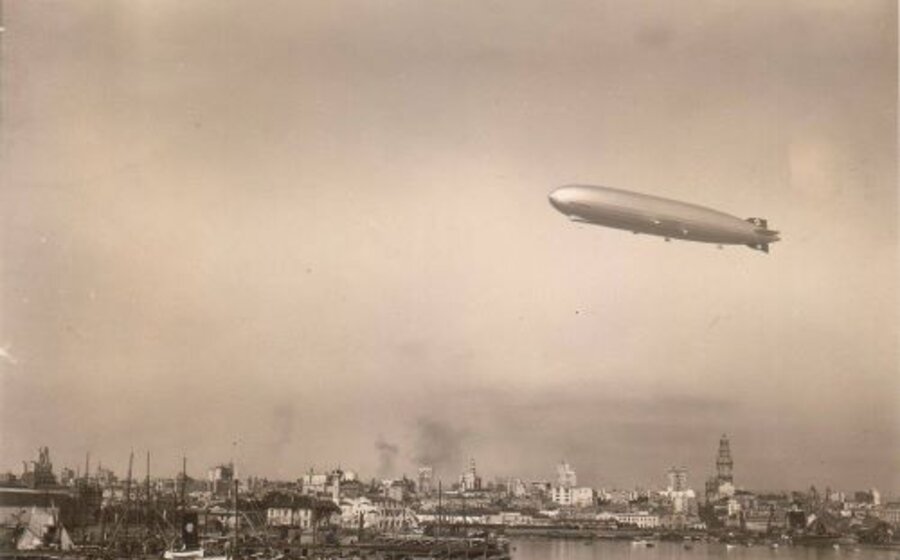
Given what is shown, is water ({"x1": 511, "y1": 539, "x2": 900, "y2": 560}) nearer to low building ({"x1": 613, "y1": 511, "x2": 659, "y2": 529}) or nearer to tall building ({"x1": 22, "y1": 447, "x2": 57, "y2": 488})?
low building ({"x1": 613, "y1": 511, "x2": 659, "y2": 529})

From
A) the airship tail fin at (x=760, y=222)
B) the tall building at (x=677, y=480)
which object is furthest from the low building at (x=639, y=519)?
the airship tail fin at (x=760, y=222)

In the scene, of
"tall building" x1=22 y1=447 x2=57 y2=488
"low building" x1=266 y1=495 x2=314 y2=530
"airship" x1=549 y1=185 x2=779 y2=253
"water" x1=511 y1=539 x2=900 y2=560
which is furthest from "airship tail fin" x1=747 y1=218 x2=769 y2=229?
"low building" x1=266 y1=495 x2=314 y2=530

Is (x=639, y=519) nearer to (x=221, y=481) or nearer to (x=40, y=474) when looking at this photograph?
(x=221, y=481)

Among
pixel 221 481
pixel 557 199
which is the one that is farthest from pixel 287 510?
pixel 557 199

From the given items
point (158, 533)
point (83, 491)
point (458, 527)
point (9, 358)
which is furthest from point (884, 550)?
point (9, 358)

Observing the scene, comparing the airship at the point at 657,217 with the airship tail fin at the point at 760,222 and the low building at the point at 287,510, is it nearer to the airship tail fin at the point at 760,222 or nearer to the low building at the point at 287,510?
the airship tail fin at the point at 760,222

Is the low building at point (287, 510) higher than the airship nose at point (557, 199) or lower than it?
lower
